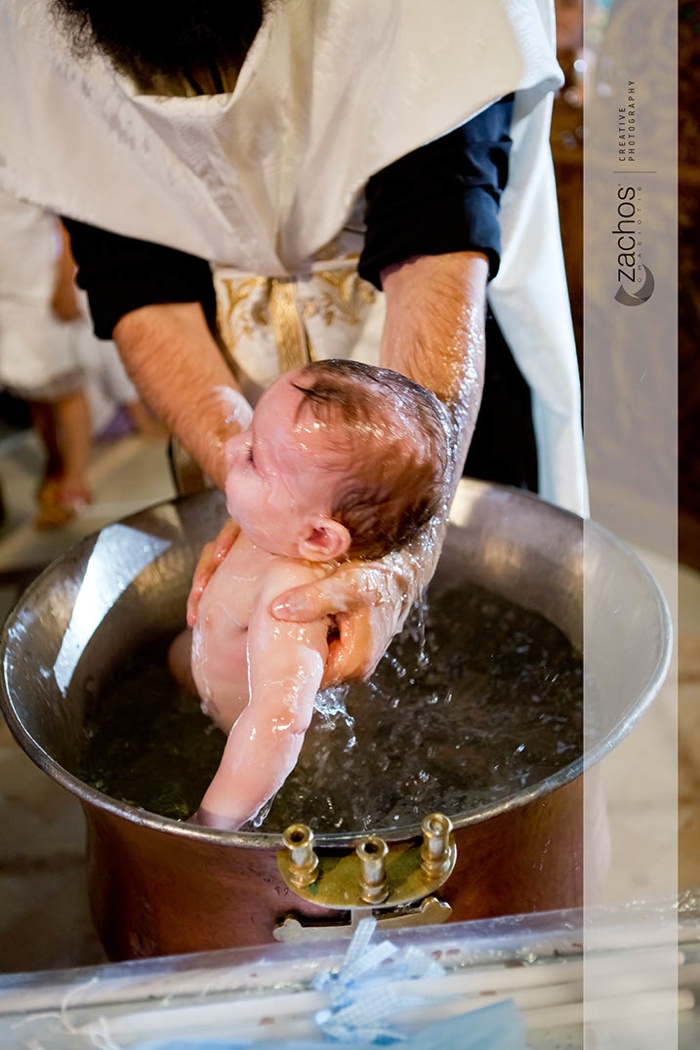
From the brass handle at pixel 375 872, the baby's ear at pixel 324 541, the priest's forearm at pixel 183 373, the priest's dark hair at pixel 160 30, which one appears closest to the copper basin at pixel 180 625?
the brass handle at pixel 375 872

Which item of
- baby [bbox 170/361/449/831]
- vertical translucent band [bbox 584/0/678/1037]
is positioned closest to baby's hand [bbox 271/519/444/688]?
baby [bbox 170/361/449/831]

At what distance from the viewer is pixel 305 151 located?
1.04 metres

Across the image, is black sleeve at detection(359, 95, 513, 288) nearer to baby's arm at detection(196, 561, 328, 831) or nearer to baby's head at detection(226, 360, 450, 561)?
baby's head at detection(226, 360, 450, 561)

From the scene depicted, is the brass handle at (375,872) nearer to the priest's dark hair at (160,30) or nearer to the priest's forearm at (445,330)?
the priest's forearm at (445,330)

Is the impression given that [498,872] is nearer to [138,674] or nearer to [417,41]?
[138,674]

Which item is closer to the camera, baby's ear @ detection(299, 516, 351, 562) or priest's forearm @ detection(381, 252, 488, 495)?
baby's ear @ detection(299, 516, 351, 562)

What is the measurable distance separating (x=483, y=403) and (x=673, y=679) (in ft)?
2.28

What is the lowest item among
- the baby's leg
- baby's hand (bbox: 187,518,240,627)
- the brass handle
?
the baby's leg

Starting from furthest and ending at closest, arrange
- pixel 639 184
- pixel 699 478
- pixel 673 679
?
pixel 699 478, pixel 673 679, pixel 639 184

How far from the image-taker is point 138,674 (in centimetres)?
110

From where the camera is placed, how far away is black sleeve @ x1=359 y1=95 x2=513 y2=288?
95 centimetres

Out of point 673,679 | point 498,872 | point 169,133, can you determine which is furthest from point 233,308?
point 673,679

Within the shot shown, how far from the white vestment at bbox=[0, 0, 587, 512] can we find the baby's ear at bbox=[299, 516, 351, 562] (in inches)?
16.1

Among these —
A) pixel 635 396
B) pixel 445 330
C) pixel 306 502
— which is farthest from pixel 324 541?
pixel 635 396
